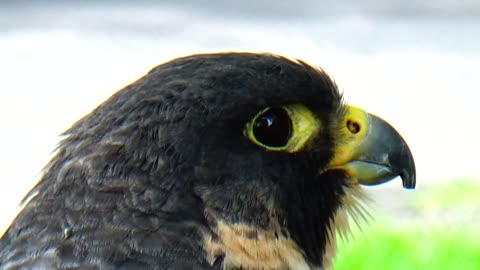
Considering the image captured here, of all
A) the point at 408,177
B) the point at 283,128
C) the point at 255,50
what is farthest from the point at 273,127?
the point at 255,50

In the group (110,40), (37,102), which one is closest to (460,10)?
(110,40)

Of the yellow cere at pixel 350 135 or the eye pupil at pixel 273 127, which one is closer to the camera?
the eye pupil at pixel 273 127

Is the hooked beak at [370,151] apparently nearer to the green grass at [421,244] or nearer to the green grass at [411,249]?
the green grass at [421,244]

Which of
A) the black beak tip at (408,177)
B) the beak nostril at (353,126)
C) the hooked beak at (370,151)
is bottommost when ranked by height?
the black beak tip at (408,177)

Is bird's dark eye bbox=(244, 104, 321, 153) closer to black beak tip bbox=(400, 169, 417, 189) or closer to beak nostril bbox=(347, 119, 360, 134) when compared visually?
beak nostril bbox=(347, 119, 360, 134)

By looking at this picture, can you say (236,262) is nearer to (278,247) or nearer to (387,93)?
(278,247)

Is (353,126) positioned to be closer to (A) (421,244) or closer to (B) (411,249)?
(B) (411,249)

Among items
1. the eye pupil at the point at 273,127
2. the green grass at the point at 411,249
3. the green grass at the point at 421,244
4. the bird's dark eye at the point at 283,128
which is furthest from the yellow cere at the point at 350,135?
the green grass at the point at 411,249
